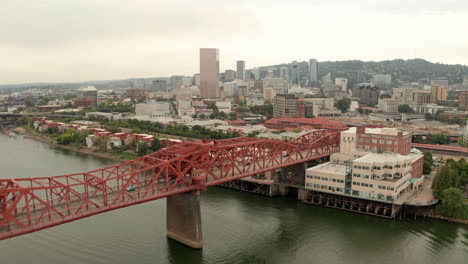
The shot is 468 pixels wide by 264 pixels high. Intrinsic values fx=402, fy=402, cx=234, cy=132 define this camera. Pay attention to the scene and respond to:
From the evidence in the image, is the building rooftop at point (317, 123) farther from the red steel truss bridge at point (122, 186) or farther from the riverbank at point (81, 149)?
the red steel truss bridge at point (122, 186)

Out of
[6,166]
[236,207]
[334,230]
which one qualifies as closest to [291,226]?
[334,230]

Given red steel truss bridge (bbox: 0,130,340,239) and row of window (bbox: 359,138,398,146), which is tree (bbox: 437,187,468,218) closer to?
row of window (bbox: 359,138,398,146)

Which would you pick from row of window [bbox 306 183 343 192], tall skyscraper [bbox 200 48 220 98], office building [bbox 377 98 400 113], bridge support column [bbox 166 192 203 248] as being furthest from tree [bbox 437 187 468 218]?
tall skyscraper [bbox 200 48 220 98]

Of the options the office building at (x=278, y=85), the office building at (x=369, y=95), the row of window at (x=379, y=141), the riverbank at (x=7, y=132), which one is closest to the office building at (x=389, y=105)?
the office building at (x=369, y=95)

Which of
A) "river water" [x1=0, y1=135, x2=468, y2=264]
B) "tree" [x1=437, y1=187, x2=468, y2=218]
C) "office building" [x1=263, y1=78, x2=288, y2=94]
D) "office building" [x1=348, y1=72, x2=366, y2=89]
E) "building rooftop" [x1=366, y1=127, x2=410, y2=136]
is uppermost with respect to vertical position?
"office building" [x1=348, y1=72, x2=366, y2=89]

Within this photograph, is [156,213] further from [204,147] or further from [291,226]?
[291,226]

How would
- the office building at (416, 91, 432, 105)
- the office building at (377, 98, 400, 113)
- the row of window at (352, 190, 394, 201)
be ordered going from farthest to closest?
1. the office building at (416, 91, 432, 105)
2. the office building at (377, 98, 400, 113)
3. the row of window at (352, 190, 394, 201)
